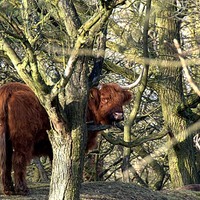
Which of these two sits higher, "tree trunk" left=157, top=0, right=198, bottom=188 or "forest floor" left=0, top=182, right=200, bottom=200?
"tree trunk" left=157, top=0, right=198, bottom=188

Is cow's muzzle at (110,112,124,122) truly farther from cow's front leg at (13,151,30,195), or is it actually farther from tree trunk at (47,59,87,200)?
tree trunk at (47,59,87,200)

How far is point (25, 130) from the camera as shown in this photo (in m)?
7.78

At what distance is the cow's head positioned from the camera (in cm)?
991

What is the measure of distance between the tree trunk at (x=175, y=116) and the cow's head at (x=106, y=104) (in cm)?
318

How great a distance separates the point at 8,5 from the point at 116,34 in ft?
21.6

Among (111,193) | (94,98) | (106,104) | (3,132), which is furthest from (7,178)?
(106,104)

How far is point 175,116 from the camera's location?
13094 millimetres

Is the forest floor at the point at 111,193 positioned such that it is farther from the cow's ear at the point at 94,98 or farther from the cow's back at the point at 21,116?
the cow's ear at the point at 94,98

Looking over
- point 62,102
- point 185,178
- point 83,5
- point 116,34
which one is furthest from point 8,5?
point 185,178

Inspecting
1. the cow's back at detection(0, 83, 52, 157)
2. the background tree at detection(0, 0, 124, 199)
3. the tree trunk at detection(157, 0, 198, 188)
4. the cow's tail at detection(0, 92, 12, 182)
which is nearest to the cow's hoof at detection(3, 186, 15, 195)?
the cow's tail at detection(0, 92, 12, 182)

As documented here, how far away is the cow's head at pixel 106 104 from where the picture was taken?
991cm

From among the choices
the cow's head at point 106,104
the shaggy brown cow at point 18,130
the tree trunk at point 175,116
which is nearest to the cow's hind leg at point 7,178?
the shaggy brown cow at point 18,130

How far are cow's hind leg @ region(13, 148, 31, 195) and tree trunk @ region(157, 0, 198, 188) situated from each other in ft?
19.1

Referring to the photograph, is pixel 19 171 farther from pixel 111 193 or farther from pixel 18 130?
pixel 111 193
